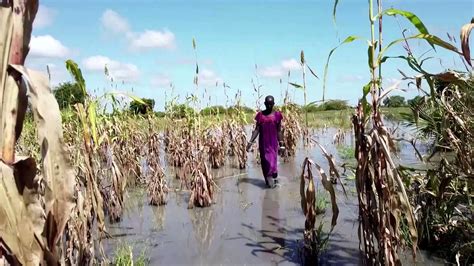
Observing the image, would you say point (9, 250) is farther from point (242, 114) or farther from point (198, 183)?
point (242, 114)

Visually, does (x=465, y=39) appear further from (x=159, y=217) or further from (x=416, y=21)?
(x=159, y=217)

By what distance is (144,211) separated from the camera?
7297mm

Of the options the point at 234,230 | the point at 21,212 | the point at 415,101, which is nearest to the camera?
the point at 21,212

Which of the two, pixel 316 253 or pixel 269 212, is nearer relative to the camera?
pixel 316 253

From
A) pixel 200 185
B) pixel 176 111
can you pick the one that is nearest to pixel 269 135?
pixel 200 185

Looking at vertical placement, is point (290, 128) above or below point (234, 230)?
above

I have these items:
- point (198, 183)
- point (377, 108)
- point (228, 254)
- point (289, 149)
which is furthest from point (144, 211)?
point (289, 149)

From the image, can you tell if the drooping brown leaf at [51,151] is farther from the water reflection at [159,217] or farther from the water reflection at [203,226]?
the water reflection at [159,217]

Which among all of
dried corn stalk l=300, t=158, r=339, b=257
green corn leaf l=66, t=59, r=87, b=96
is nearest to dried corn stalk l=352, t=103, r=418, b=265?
dried corn stalk l=300, t=158, r=339, b=257

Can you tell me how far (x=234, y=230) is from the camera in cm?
615

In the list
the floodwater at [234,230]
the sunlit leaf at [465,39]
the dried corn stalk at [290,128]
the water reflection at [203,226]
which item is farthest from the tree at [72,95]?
the dried corn stalk at [290,128]

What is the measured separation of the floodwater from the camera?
16.5 ft

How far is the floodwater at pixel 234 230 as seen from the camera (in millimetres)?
5035

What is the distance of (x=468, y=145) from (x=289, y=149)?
9.11 meters
